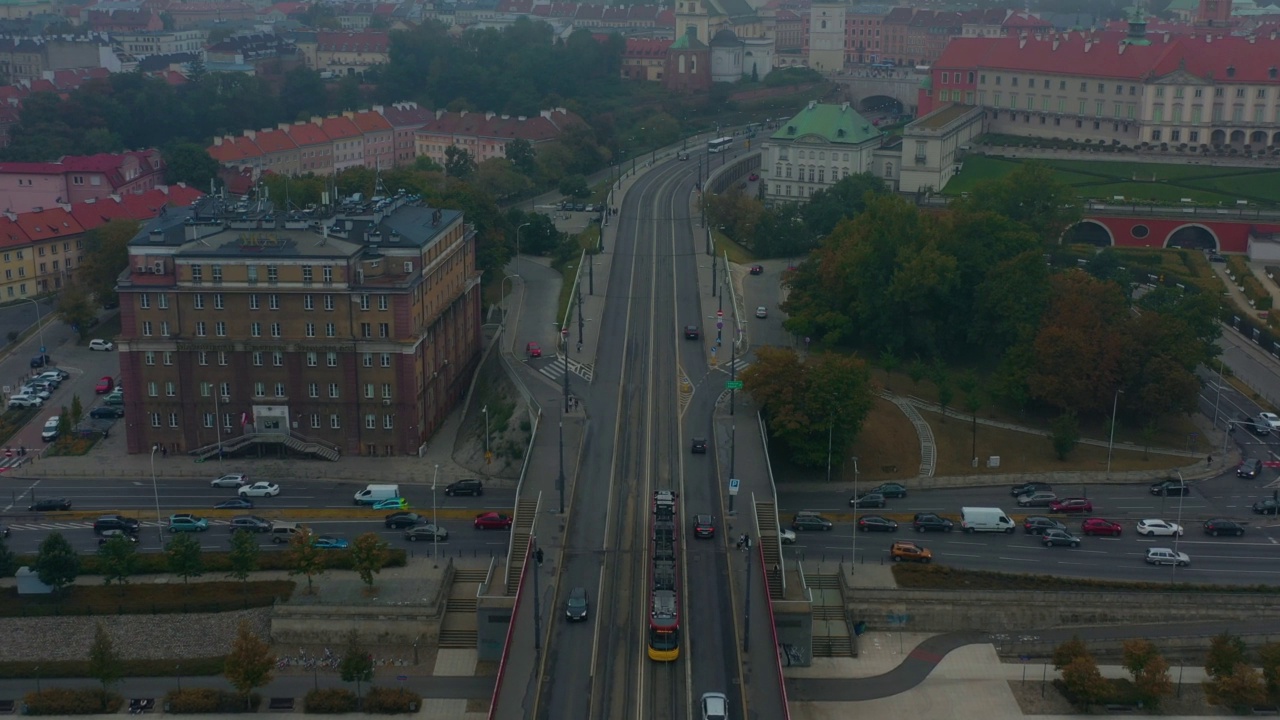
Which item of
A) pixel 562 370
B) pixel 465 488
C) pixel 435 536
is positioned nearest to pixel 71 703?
pixel 435 536

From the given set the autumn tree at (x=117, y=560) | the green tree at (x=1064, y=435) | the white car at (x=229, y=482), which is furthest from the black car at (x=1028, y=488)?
the autumn tree at (x=117, y=560)

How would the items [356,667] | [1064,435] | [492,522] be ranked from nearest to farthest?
[356,667]
[492,522]
[1064,435]

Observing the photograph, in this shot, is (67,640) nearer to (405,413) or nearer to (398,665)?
(398,665)

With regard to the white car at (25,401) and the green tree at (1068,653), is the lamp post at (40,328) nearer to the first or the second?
the white car at (25,401)

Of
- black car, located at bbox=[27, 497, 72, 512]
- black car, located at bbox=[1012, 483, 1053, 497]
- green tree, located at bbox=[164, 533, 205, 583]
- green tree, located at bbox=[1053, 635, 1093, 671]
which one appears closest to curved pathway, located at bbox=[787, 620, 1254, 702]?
green tree, located at bbox=[1053, 635, 1093, 671]

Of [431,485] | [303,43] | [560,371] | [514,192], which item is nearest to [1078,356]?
[560,371]

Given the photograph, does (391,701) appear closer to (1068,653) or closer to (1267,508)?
(1068,653)
